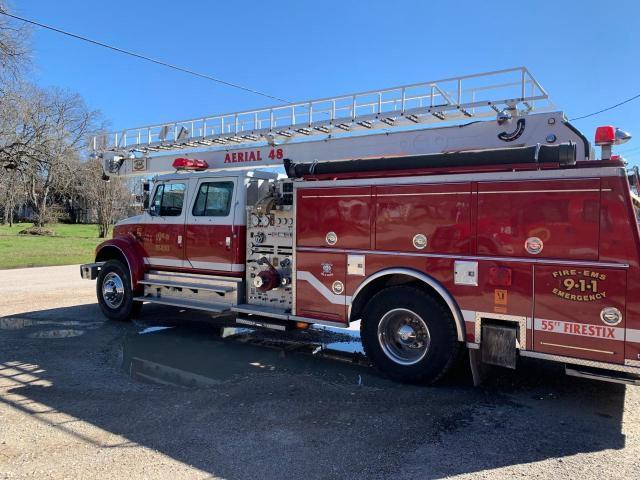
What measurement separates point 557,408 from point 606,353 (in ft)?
2.52

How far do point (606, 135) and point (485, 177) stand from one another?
1109 mm

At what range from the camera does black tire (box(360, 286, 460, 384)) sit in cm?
517

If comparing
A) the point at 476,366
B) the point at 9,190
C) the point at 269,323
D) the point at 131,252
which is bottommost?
the point at 476,366

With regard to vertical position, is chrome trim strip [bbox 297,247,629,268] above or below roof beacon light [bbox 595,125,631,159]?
below

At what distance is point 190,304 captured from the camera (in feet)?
25.0

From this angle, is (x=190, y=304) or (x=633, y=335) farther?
(x=190, y=304)

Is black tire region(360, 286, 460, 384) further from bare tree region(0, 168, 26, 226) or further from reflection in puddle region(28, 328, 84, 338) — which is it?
bare tree region(0, 168, 26, 226)

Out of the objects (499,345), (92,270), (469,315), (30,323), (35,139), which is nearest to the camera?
(499,345)

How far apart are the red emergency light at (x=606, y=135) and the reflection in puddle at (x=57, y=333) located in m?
7.28

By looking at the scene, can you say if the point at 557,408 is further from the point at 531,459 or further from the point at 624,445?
the point at 531,459

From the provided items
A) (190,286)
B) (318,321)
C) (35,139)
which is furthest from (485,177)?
(35,139)

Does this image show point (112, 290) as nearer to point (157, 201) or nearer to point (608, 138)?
point (157, 201)

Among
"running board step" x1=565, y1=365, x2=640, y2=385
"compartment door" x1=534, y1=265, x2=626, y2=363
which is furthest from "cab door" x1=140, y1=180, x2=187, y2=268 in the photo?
"running board step" x1=565, y1=365, x2=640, y2=385

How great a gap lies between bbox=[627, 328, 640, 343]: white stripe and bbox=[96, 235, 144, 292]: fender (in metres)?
6.90
